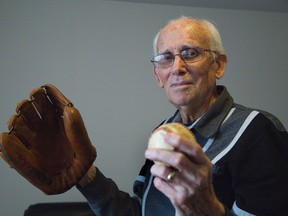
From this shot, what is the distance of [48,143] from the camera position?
78cm

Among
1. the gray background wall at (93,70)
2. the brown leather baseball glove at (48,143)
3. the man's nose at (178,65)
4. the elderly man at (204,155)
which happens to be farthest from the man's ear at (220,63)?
the gray background wall at (93,70)

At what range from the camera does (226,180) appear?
2.03ft

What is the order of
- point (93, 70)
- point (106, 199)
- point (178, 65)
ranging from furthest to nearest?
1. point (93, 70)
2. point (106, 199)
3. point (178, 65)

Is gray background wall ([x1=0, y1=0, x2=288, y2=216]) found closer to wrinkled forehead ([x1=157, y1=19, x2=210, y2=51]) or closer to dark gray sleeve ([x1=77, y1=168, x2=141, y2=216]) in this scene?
dark gray sleeve ([x1=77, y1=168, x2=141, y2=216])

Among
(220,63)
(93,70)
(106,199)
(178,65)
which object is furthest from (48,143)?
(93,70)

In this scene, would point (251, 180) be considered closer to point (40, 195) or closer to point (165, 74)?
point (165, 74)

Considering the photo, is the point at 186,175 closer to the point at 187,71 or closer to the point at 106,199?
the point at 187,71

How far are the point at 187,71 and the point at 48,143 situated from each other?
518 mm

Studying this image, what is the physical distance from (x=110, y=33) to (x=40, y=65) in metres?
0.50

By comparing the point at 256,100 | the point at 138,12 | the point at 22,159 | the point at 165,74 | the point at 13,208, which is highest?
the point at 138,12

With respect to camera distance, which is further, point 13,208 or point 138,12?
point 138,12

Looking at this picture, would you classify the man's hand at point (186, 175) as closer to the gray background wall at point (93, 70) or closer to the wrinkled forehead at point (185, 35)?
the wrinkled forehead at point (185, 35)

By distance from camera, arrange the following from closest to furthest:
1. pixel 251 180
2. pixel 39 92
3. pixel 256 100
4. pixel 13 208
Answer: pixel 251 180 < pixel 39 92 < pixel 13 208 < pixel 256 100

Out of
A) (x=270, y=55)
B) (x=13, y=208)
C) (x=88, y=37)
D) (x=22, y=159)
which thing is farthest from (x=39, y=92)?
(x=270, y=55)
